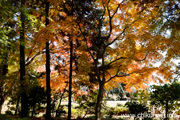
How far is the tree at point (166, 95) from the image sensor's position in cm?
623

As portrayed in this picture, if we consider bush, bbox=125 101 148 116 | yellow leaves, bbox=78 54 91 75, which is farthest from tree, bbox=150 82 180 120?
yellow leaves, bbox=78 54 91 75

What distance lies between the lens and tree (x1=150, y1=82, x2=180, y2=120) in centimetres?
623

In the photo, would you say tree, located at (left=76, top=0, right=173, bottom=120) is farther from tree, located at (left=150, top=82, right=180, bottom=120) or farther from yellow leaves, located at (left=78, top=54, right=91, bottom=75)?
tree, located at (left=150, top=82, right=180, bottom=120)

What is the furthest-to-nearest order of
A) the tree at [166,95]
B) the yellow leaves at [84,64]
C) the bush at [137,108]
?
the yellow leaves at [84,64] < the bush at [137,108] < the tree at [166,95]

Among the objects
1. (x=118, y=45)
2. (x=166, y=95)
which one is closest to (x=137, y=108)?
(x=166, y=95)

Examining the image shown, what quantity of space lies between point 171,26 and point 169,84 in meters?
3.63

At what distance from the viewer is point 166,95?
21.0 ft

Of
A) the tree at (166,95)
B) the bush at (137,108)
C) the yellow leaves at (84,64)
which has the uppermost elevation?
the yellow leaves at (84,64)

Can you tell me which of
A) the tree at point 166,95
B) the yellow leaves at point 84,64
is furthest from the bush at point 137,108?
the yellow leaves at point 84,64

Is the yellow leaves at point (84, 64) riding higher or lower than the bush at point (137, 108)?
higher

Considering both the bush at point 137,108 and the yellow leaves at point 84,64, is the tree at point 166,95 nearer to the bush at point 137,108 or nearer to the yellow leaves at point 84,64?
the bush at point 137,108

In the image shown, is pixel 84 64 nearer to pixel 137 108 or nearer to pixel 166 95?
pixel 137 108

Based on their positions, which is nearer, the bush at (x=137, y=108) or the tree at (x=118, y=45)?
the tree at (x=118, y=45)

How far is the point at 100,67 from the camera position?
7.12 m
